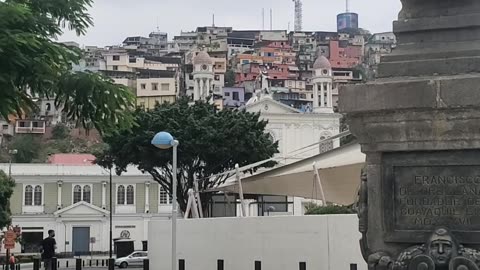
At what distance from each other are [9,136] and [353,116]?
343 ft

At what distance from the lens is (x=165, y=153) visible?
4041cm

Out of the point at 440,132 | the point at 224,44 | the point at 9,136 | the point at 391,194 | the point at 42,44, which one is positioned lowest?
the point at 391,194

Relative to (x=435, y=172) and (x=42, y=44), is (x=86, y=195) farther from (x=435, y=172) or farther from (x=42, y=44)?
(x=435, y=172)

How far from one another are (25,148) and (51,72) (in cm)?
8907

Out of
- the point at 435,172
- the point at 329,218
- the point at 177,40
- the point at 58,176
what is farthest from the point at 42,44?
the point at 177,40

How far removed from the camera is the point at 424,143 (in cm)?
706

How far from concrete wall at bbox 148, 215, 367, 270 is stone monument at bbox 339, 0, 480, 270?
9.52 meters

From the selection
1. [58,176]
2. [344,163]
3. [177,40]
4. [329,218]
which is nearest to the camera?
[329,218]

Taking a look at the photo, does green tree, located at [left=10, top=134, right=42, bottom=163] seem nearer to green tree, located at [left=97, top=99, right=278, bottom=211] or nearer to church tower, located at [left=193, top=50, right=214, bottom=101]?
church tower, located at [left=193, top=50, right=214, bottom=101]

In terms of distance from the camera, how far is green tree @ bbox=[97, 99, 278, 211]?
4066 cm

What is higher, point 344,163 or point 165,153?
point 165,153

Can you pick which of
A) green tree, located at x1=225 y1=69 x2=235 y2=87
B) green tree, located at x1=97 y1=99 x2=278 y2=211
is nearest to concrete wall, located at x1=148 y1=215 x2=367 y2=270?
green tree, located at x1=97 y1=99 x2=278 y2=211

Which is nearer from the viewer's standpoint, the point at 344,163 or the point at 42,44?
the point at 42,44

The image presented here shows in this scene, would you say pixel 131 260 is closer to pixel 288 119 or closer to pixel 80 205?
pixel 80 205
